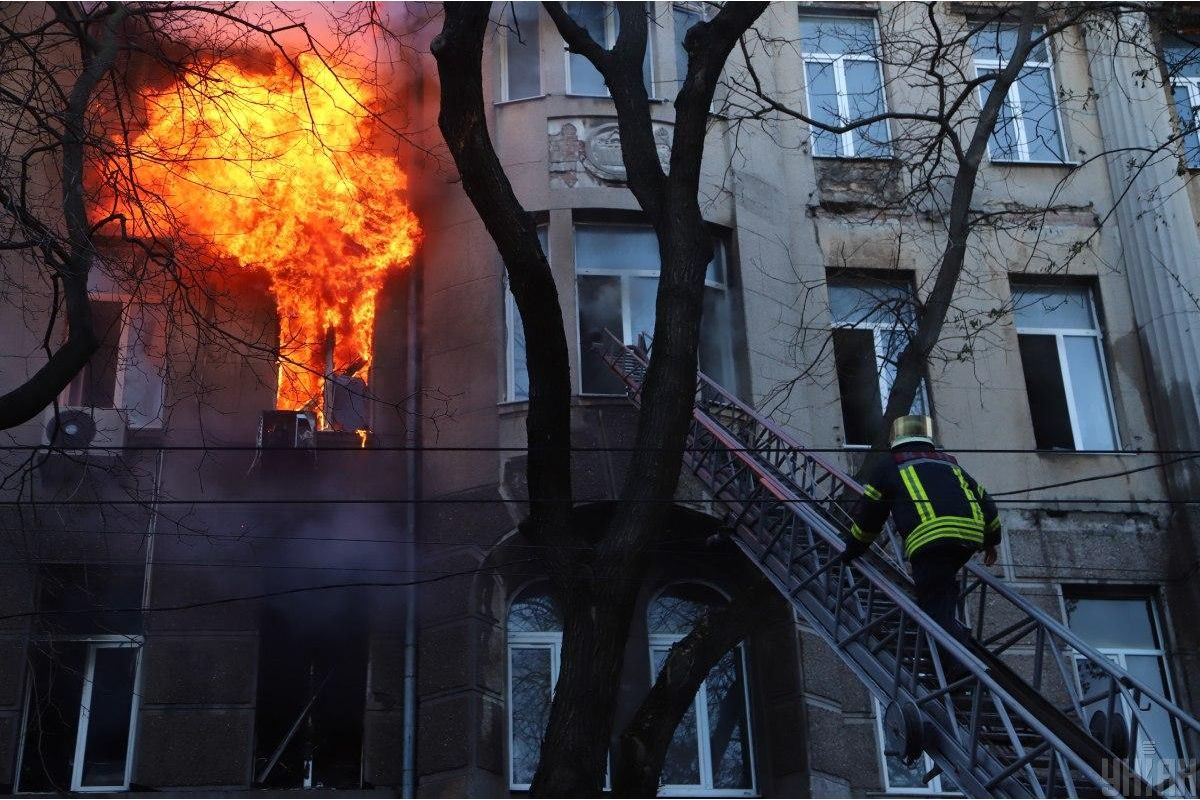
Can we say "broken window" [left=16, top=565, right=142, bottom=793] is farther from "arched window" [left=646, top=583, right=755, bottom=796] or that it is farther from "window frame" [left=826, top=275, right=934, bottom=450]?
"window frame" [left=826, top=275, right=934, bottom=450]

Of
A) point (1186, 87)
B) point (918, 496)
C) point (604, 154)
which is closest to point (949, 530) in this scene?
point (918, 496)

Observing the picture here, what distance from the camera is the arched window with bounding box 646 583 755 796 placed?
39.3 feet

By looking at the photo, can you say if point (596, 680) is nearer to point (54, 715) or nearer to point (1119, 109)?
point (54, 715)

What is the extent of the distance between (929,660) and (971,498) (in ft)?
3.70

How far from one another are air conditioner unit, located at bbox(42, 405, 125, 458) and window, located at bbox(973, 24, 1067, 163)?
992cm

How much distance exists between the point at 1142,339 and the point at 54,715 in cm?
1153

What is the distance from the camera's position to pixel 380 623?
12297 millimetres

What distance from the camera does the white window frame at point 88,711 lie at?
457 inches

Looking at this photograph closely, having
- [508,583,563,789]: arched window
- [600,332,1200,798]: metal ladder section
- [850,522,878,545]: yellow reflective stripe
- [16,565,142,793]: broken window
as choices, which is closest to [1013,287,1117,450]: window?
[600,332,1200,798]: metal ladder section

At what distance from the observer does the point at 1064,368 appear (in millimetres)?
14742

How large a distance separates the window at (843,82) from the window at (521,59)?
10.6 ft

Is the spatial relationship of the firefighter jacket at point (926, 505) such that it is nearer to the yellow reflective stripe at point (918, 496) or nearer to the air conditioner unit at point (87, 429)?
the yellow reflective stripe at point (918, 496)

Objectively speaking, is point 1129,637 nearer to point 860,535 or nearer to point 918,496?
point 860,535

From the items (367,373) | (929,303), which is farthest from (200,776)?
(929,303)
